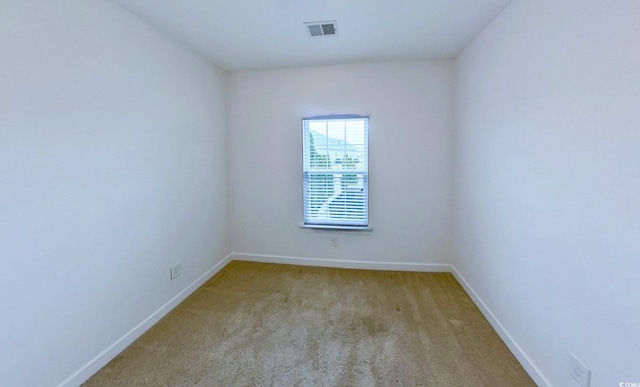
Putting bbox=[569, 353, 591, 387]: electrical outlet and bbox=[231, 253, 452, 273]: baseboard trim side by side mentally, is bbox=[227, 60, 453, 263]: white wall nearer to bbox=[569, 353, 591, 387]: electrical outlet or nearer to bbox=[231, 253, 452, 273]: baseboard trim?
bbox=[231, 253, 452, 273]: baseboard trim

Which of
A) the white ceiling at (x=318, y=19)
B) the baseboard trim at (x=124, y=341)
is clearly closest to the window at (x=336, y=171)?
the white ceiling at (x=318, y=19)

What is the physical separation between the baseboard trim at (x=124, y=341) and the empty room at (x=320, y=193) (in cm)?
2

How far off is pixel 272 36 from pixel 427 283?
3.05 m

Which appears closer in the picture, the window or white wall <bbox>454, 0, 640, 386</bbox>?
white wall <bbox>454, 0, 640, 386</bbox>

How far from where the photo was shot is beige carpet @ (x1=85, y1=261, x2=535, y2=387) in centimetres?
169

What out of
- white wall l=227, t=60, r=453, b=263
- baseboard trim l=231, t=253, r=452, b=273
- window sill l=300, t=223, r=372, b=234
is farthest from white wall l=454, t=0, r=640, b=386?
window sill l=300, t=223, r=372, b=234

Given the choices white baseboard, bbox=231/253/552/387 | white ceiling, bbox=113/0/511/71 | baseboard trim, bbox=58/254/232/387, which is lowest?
baseboard trim, bbox=58/254/232/387

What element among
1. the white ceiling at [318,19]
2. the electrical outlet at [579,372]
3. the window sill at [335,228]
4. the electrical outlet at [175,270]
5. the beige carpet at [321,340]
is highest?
the white ceiling at [318,19]

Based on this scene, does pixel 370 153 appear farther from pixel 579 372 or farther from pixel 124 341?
pixel 124 341

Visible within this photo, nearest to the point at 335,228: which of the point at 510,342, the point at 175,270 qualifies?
the point at 175,270

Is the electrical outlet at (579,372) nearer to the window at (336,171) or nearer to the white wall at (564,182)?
the white wall at (564,182)

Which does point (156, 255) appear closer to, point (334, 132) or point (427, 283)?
point (334, 132)

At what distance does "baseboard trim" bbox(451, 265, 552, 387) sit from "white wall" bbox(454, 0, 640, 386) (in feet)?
0.14

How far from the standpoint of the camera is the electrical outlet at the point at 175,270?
2512 millimetres
